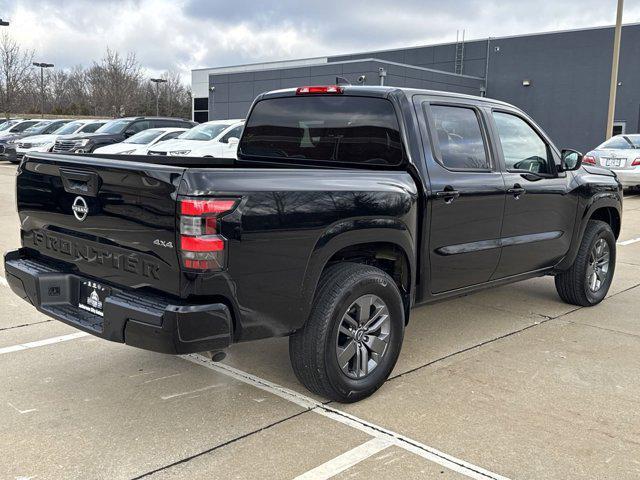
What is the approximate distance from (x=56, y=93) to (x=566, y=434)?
2945 inches

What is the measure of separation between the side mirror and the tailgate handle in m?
3.87

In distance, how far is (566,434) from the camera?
344 cm

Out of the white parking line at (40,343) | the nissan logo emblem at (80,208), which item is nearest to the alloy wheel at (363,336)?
the nissan logo emblem at (80,208)

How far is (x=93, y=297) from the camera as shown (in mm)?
3428

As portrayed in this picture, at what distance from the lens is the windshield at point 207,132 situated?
1540 centimetres

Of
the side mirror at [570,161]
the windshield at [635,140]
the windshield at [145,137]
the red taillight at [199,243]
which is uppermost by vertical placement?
the windshield at [635,140]

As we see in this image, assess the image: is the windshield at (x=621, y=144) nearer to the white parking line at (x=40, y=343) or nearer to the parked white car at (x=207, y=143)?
the parked white car at (x=207, y=143)

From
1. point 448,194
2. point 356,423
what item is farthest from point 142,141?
point 356,423

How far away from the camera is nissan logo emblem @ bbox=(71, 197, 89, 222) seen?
3.39 m

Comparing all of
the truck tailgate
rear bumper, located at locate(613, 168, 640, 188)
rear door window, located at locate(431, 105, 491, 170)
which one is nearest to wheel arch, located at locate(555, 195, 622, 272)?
rear door window, located at locate(431, 105, 491, 170)

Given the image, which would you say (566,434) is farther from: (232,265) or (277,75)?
(277,75)

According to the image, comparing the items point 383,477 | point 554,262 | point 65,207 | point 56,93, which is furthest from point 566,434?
point 56,93

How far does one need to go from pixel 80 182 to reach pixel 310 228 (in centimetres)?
125

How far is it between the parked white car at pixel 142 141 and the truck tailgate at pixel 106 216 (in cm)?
1271
